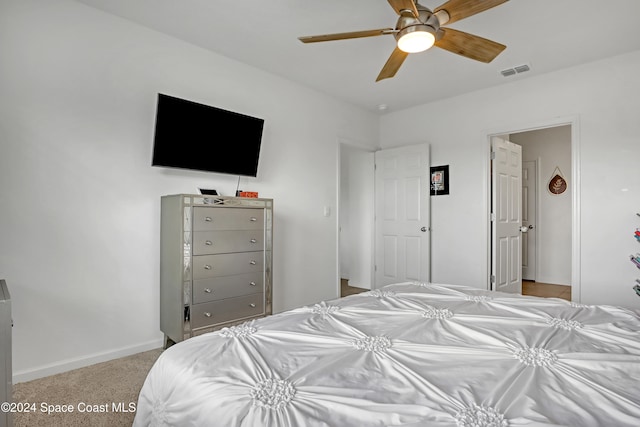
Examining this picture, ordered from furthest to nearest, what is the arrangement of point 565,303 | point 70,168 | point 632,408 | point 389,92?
1. point 389,92
2. point 70,168
3. point 565,303
4. point 632,408

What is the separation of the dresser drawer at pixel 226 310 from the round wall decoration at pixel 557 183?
5153 millimetres

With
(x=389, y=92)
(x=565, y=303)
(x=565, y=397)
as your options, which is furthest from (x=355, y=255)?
(x=565, y=397)

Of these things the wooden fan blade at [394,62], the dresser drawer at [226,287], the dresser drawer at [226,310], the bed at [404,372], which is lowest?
the dresser drawer at [226,310]

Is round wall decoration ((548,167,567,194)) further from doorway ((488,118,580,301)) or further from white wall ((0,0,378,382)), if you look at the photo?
white wall ((0,0,378,382))

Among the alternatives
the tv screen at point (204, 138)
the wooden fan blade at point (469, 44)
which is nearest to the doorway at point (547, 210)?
the wooden fan blade at point (469, 44)

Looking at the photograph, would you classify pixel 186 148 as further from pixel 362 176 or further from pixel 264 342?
pixel 362 176

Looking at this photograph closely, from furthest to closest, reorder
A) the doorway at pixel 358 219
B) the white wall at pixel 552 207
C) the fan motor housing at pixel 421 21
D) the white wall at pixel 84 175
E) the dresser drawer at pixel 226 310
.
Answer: the white wall at pixel 552 207 → the doorway at pixel 358 219 → the dresser drawer at pixel 226 310 → the white wall at pixel 84 175 → the fan motor housing at pixel 421 21

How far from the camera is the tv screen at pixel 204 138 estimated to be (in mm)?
2738

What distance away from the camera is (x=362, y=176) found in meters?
5.31

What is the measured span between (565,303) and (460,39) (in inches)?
66.6

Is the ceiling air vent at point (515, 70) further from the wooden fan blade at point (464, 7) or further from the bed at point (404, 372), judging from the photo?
the bed at point (404, 372)

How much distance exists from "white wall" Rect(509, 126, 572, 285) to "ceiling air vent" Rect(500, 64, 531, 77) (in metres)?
2.41

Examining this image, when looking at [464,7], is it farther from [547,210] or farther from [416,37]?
[547,210]

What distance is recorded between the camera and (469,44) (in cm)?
225
